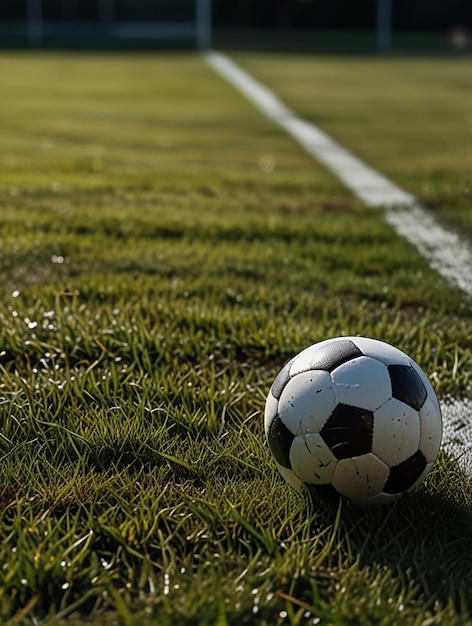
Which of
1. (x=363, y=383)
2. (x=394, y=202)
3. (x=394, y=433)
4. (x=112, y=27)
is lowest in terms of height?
(x=394, y=202)

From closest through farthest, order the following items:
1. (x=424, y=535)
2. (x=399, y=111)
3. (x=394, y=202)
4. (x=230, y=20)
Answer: (x=424, y=535)
(x=394, y=202)
(x=399, y=111)
(x=230, y=20)

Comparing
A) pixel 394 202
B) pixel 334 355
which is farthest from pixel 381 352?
pixel 394 202

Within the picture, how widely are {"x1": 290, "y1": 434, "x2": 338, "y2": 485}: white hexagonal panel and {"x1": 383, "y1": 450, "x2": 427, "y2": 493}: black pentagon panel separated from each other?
0.50ft

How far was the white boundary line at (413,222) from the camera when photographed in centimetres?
299

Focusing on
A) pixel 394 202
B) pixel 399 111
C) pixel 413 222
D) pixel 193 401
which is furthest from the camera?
→ pixel 399 111

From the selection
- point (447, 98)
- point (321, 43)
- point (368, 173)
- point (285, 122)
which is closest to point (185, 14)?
point (321, 43)

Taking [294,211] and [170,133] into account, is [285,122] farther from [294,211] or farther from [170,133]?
[294,211]

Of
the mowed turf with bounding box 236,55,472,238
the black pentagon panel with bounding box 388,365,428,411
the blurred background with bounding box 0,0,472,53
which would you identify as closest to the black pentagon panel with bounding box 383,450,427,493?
the black pentagon panel with bounding box 388,365,428,411

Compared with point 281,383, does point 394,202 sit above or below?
below

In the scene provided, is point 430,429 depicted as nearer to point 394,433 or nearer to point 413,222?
point 394,433

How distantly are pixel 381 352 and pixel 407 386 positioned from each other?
14cm

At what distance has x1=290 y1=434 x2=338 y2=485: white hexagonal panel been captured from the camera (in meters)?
2.31

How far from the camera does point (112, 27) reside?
43281 mm

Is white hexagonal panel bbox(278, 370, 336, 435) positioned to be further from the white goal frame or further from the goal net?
the goal net
